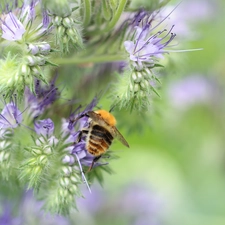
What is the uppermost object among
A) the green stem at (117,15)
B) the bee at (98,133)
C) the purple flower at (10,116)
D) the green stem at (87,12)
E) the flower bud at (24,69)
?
the green stem at (117,15)

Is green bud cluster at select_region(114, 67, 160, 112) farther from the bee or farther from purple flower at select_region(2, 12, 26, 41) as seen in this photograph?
purple flower at select_region(2, 12, 26, 41)

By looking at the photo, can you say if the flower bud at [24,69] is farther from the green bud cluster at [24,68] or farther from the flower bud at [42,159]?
the flower bud at [42,159]

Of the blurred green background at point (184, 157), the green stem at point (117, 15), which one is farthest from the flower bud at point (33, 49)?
the blurred green background at point (184, 157)

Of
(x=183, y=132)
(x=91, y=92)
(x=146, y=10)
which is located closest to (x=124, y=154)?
(x=183, y=132)

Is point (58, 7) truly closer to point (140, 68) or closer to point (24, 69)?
point (24, 69)

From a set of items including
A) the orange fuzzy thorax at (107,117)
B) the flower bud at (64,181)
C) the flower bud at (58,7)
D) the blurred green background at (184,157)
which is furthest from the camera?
the blurred green background at (184,157)

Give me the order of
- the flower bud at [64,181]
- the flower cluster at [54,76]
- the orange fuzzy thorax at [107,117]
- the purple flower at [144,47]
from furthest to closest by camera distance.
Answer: the orange fuzzy thorax at [107,117], the flower bud at [64,181], the purple flower at [144,47], the flower cluster at [54,76]

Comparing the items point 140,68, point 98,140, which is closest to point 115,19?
point 140,68

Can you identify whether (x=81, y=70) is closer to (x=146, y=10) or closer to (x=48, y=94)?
(x=48, y=94)
